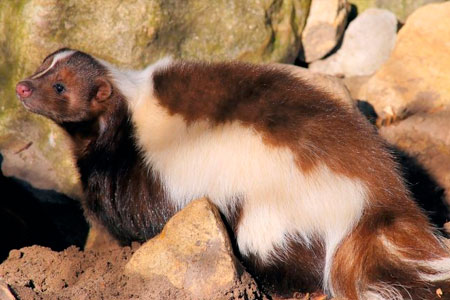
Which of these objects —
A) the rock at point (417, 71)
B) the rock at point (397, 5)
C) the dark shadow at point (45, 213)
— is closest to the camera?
the dark shadow at point (45, 213)

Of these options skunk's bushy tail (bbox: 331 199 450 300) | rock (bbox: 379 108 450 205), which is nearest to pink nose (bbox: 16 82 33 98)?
skunk's bushy tail (bbox: 331 199 450 300)

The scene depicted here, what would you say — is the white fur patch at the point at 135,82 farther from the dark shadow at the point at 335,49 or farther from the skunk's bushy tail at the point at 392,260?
the dark shadow at the point at 335,49

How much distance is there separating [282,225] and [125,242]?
158 centimetres

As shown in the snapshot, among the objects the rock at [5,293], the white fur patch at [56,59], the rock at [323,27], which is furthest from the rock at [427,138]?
the rock at [5,293]

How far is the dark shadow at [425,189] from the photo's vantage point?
21.5ft

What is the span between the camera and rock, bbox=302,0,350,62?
7977mm

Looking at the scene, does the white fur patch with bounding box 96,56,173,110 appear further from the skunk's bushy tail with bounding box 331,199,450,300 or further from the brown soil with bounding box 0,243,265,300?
the skunk's bushy tail with bounding box 331,199,450,300

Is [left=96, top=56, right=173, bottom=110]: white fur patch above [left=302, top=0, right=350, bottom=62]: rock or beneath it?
above

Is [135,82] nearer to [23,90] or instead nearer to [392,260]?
[23,90]

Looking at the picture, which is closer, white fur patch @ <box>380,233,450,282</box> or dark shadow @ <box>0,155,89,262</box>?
white fur patch @ <box>380,233,450,282</box>

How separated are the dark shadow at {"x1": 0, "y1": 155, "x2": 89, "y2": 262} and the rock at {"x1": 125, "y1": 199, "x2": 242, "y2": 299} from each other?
2.51 meters

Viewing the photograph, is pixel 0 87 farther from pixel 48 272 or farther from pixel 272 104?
pixel 272 104

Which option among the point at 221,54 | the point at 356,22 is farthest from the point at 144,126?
the point at 356,22

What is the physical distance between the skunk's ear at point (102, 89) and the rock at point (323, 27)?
339cm
